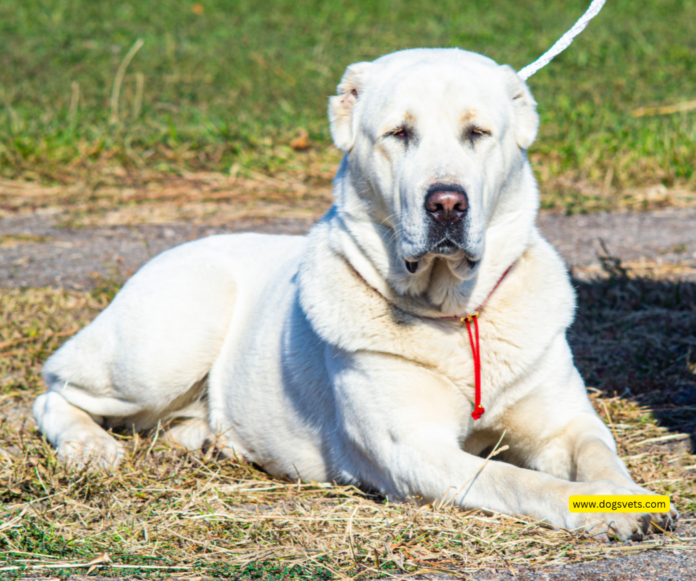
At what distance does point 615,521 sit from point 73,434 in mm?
2178

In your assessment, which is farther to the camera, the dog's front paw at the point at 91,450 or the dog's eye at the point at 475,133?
the dog's front paw at the point at 91,450

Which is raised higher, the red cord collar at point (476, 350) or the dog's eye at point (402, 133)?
the dog's eye at point (402, 133)

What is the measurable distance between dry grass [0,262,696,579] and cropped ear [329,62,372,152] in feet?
4.16

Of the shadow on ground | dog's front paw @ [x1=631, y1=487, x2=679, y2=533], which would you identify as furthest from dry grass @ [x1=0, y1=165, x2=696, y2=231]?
dog's front paw @ [x1=631, y1=487, x2=679, y2=533]

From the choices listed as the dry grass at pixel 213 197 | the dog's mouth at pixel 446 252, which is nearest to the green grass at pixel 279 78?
the dry grass at pixel 213 197

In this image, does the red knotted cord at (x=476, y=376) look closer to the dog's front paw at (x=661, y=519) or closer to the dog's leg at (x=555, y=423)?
the dog's leg at (x=555, y=423)

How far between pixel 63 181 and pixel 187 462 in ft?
16.2

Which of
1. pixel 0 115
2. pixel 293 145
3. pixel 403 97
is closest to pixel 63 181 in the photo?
pixel 0 115

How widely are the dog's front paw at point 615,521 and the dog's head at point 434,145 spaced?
0.81 metres

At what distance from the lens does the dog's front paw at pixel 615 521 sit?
2146 mm

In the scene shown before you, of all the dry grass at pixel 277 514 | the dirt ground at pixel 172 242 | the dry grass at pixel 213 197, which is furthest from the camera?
the dry grass at pixel 213 197

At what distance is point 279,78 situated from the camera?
34.6 feet

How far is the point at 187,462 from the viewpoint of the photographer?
3.13 m

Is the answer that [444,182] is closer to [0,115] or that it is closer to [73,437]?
[73,437]
